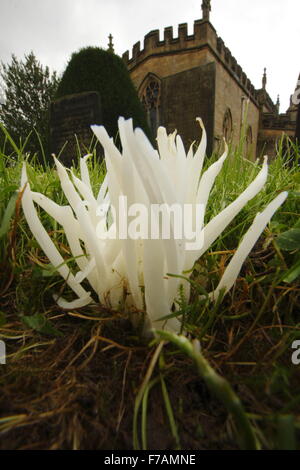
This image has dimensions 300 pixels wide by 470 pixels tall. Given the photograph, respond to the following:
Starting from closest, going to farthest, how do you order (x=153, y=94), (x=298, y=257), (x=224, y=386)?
1. (x=224, y=386)
2. (x=298, y=257)
3. (x=153, y=94)

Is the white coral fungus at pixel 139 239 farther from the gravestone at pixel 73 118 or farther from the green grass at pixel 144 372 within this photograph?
the gravestone at pixel 73 118

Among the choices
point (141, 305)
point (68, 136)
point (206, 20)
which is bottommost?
point (141, 305)

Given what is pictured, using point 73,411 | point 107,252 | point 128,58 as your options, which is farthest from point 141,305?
point 128,58

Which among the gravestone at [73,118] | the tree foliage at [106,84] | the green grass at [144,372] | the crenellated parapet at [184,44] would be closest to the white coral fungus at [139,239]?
the green grass at [144,372]

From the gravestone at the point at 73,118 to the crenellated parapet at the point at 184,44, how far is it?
14.2 m

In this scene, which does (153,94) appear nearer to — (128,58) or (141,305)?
(128,58)

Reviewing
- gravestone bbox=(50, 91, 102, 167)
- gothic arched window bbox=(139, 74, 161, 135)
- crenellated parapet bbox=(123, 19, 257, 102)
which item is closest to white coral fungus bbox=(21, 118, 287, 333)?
gravestone bbox=(50, 91, 102, 167)

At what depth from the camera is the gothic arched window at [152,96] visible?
18.1 meters

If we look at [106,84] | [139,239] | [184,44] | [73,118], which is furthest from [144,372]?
[184,44]

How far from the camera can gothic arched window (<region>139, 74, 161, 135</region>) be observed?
18.1 meters

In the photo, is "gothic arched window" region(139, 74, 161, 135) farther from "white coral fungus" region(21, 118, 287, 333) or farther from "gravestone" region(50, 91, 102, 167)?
"white coral fungus" region(21, 118, 287, 333)

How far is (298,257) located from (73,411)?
0.83m

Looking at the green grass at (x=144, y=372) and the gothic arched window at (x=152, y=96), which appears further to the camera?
the gothic arched window at (x=152, y=96)

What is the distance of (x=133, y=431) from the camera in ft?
1.80
